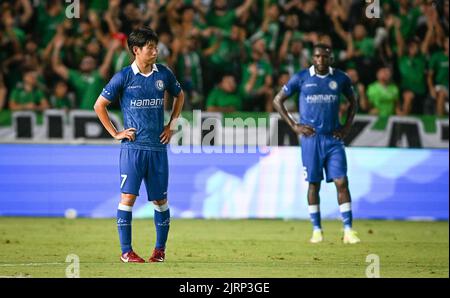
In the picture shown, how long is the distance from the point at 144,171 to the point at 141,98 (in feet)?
2.57

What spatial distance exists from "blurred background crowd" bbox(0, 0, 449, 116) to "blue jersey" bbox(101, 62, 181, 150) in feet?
23.5

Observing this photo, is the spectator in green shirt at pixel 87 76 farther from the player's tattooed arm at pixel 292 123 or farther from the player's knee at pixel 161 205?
the player's knee at pixel 161 205

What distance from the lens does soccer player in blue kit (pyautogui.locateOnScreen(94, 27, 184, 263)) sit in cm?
1076

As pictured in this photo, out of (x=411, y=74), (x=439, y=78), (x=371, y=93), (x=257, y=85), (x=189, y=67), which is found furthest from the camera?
(x=411, y=74)

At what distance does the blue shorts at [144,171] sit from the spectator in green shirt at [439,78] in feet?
28.9

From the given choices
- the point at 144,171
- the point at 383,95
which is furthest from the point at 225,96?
the point at 144,171

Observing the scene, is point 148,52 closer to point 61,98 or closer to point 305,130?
point 305,130

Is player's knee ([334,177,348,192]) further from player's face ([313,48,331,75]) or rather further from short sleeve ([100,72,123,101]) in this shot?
short sleeve ([100,72,123,101])

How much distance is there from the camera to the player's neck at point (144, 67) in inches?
424

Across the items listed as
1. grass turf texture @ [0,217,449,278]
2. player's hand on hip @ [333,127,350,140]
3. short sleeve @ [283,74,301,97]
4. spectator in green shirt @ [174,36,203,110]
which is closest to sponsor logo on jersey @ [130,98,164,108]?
grass turf texture @ [0,217,449,278]

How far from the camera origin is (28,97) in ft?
60.0
